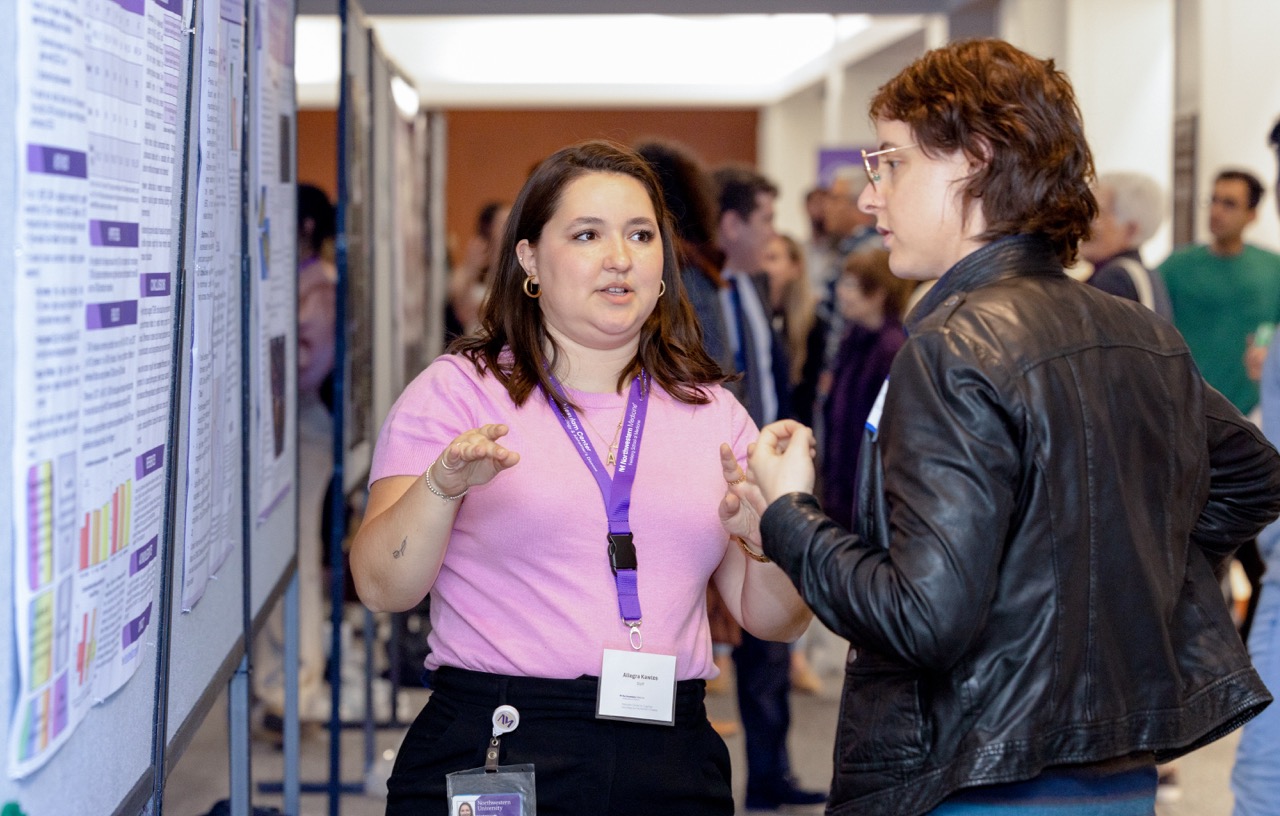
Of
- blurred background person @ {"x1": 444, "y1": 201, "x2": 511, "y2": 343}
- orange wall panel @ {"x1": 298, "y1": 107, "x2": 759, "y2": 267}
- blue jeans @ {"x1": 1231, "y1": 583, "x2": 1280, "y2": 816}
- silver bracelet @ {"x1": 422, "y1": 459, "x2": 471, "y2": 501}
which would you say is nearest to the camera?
silver bracelet @ {"x1": 422, "y1": 459, "x2": 471, "y2": 501}

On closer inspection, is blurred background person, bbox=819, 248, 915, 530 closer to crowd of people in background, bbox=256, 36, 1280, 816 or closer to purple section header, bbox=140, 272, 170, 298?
crowd of people in background, bbox=256, 36, 1280, 816

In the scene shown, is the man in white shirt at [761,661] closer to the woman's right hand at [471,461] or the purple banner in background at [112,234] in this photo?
the woman's right hand at [471,461]

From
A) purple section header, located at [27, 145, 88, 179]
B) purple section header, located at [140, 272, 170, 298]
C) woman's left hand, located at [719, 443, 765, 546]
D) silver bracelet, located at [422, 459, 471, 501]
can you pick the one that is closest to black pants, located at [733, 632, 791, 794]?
woman's left hand, located at [719, 443, 765, 546]

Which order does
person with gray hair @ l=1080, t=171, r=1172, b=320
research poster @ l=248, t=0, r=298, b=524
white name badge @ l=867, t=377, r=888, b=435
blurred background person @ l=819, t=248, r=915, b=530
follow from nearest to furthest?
1. white name badge @ l=867, t=377, r=888, b=435
2. research poster @ l=248, t=0, r=298, b=524
3. person with gray hair @ l=1080, t=171, r=1172, b=320
4. blurred background person @ l=819, t=248, r=915, b=530

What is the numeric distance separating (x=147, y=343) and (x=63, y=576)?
13.6 inches

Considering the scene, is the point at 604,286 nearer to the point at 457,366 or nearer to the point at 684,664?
the point at 457,366

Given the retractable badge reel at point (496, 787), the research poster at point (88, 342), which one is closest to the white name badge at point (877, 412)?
the retractable badge reel at point (496, 787)

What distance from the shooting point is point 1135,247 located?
4309mm

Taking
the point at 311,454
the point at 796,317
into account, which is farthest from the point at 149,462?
the point at 796,317

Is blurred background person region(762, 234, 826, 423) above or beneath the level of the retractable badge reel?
above

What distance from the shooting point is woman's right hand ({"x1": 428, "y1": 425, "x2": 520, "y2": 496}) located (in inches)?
65.7

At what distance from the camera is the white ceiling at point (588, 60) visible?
1516 cm

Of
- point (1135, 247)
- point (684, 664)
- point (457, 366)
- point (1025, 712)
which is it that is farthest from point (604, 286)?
point (1135, 247)

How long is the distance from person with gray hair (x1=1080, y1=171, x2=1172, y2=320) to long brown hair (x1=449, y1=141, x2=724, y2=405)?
2327 mm
